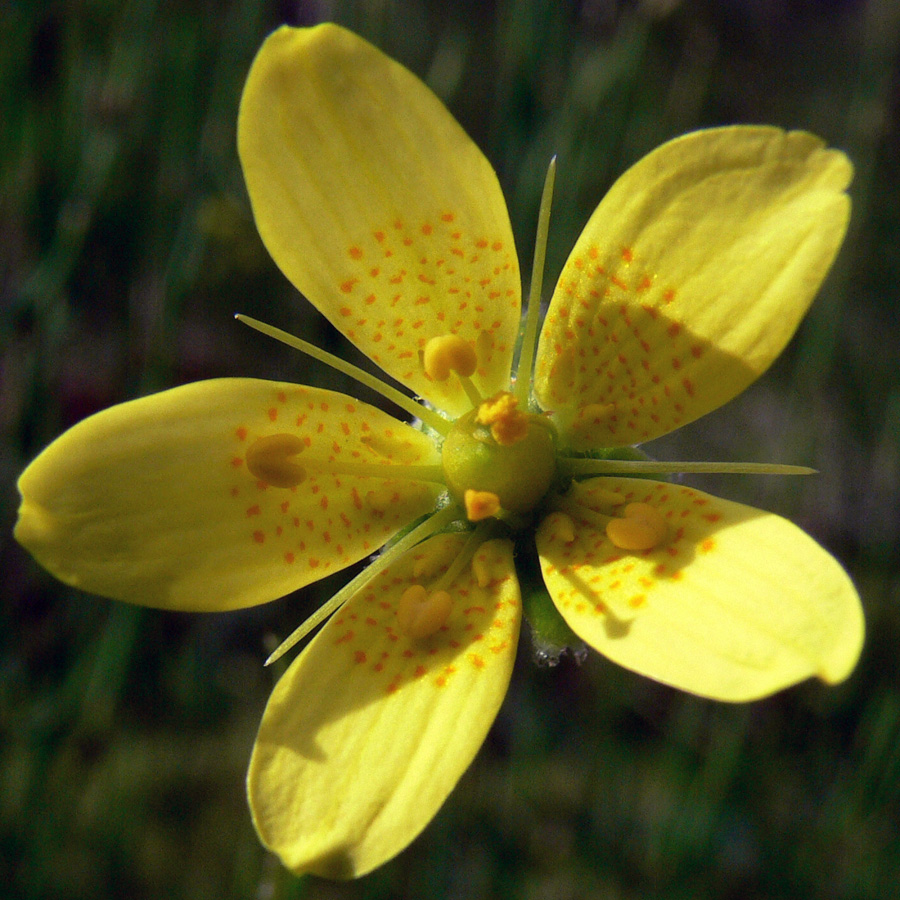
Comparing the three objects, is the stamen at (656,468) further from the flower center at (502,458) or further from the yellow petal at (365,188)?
the yellow petal at (365,188)

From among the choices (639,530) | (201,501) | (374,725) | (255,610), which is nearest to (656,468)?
(639,530)

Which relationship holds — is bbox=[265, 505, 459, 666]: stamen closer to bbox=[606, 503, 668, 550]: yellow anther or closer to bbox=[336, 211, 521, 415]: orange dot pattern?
bbox=[336, 211, 521, 415]: orange dot pattern

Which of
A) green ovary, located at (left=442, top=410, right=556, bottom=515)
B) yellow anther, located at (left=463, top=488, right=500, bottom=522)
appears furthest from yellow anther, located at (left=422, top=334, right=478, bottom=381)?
yellow anther, located at (left=463, top=488, right=500, bottom=522)

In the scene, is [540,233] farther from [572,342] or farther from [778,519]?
[778,519]

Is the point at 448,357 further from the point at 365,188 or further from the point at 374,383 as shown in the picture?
the point at 365,188

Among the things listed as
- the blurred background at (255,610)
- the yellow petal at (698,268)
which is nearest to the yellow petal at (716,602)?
the yellow petal at (698,268)

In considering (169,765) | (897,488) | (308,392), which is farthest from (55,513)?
(897,488)

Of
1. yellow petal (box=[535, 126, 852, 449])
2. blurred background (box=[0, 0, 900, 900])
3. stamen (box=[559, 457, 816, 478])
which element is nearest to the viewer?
yellow petal (box=[535, 126, 852, 449])
